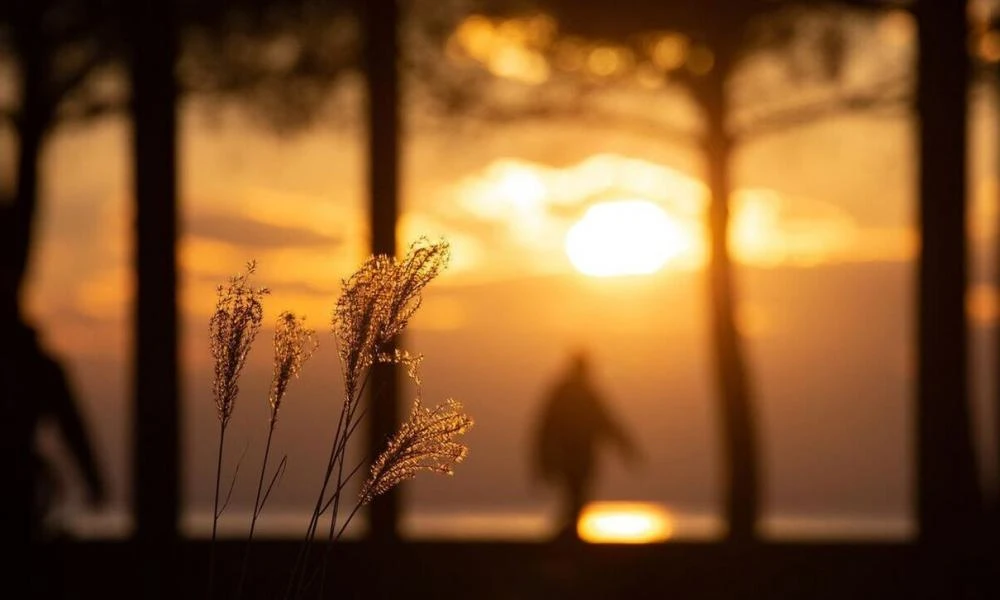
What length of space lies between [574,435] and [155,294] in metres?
5.98

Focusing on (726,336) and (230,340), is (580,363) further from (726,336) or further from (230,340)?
(230,340)

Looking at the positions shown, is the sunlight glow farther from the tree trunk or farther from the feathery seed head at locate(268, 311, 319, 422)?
the feathery seed head at locate(268, 311, 319, 422)

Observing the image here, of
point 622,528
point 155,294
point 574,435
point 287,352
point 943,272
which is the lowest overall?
point 622,528

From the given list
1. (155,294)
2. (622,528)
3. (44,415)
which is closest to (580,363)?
(155,294)

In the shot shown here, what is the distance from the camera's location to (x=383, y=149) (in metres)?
9.05

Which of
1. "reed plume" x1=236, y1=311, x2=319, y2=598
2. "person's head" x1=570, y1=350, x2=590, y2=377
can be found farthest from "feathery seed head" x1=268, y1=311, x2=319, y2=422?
"person's head" x1=570, y1=350, x2=590, y2=377

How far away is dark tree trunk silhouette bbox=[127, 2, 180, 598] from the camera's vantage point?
8.20 metres

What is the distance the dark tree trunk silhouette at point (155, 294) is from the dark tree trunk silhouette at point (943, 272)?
3.35 metres

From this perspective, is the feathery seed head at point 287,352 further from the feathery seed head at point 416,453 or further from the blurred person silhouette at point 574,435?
the blurred person silhouette at point 574,435

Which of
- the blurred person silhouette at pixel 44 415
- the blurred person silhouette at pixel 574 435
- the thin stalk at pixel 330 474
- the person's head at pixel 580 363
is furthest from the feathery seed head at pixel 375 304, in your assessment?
the person's head at pixel 580 363

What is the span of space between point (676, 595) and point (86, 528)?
4.60 metres

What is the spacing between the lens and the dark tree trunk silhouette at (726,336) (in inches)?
703

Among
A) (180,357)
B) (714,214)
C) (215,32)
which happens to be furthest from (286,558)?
(714,214)

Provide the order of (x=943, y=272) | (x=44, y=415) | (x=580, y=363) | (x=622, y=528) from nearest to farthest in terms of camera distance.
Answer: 1. (x=44, y=415)
2. (x=943, y=272)
3. (x=580, y=363)
4. (x=622, y=528)
